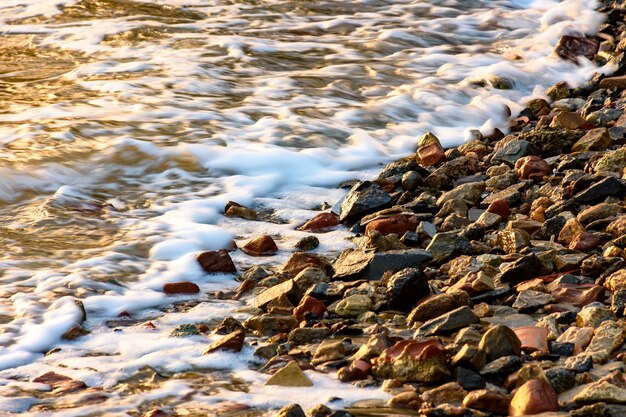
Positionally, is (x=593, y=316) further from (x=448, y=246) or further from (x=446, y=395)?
(x=448, y=246)

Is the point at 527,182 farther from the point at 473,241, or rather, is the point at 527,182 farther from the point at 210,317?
the point at 210,317

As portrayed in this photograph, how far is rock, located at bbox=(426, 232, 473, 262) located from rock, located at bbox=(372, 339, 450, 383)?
1.00 metres

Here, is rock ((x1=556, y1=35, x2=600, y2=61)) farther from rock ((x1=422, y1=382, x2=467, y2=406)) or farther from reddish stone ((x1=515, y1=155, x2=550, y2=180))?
rock ((x1=422, y1=382, x2=467, y2=406))

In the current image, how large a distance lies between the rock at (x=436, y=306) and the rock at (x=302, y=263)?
0.69 metres

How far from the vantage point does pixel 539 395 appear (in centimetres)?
237

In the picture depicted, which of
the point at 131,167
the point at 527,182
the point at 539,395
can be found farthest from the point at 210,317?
the point at 131,167

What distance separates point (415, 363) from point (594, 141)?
2.72 meters

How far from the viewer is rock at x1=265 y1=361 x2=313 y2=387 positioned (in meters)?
2.73

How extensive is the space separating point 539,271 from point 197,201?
7.00 ft

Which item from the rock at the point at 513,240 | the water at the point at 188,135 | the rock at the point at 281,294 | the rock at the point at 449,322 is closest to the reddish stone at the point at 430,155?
the water at the point at 188,135

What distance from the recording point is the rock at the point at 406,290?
3299 millimetres

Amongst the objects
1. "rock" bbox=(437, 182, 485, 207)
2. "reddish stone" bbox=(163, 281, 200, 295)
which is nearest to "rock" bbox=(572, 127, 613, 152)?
"rock" bbox=(437, 182, 485, 207)

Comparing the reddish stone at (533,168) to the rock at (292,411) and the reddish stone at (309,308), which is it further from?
the rock at (292,411)

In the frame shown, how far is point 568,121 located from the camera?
18.0ft
